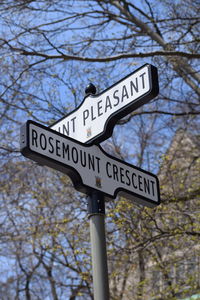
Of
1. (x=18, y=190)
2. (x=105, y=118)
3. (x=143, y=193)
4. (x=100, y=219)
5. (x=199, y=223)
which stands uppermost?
(x=18, y=190)

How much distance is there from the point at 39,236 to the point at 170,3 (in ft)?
21.4

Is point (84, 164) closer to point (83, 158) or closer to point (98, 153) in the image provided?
point (83, 158)

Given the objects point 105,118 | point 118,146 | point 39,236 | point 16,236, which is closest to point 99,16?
point 118,146

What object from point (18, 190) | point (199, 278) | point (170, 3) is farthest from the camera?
point (18, 190)

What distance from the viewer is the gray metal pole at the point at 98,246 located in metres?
3.26

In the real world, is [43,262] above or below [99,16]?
below

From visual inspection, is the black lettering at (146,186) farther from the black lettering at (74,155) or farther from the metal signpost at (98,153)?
the black lettering at (74,155)

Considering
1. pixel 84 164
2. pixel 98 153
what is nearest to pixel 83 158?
pixel 84 164

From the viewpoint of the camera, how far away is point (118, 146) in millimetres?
15266

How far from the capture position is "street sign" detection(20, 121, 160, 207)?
11.6ft


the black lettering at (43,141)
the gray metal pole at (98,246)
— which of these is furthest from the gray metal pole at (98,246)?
the black lettering at (43,141)

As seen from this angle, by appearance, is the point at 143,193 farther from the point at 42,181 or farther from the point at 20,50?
the point at 42,181

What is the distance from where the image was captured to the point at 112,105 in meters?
3.90

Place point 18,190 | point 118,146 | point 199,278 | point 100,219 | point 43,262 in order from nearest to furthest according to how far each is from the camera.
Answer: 1. point 100,219
2. point 199,278
3. point 118,146
4. point 18,190
5. point 43,262
